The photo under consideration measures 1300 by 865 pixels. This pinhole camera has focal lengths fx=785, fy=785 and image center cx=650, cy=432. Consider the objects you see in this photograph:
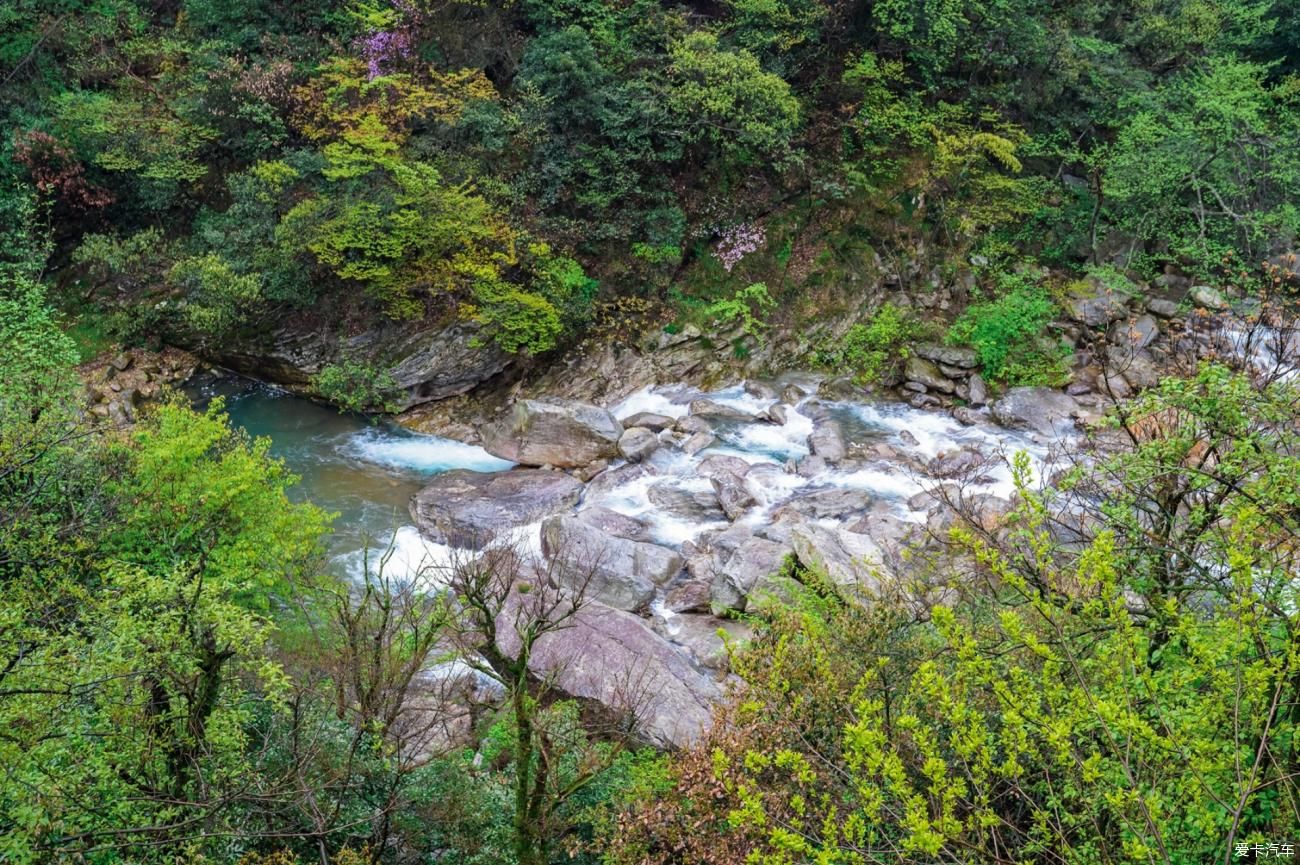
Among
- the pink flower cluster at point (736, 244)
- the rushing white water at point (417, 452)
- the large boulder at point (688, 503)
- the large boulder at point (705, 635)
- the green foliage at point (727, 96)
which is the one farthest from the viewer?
the pink flower cluster at point (736, 244)

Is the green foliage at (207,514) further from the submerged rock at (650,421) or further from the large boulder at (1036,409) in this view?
the large boulder at (1036,409)

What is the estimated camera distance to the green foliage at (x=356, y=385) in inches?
754

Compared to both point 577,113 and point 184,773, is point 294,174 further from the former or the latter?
point 184,773

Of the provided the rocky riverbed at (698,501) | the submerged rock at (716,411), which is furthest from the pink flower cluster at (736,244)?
the submerged rock at (716,411)

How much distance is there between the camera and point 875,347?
21469 millimetres

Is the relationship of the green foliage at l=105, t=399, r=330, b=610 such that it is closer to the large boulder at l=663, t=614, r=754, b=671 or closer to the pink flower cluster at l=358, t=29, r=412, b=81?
the large boulder at l=663, t=614, r=754, b=671

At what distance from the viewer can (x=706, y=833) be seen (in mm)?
6957

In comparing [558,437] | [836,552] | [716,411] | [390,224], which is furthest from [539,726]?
[390,224]

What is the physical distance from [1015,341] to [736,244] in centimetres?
791

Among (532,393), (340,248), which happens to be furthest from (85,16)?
(532,393)

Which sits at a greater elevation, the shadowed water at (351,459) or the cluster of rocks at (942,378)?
the cluster of rocks at (942,378)

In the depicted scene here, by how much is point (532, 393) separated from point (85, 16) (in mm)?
15730

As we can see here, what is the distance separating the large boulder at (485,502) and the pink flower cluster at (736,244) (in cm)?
853

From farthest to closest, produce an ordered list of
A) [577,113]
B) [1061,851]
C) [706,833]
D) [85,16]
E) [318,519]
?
[85,16] < [577,113] < [318,519] < [706,833] < [1061,851]
